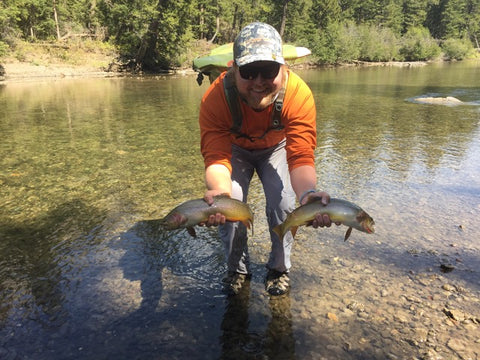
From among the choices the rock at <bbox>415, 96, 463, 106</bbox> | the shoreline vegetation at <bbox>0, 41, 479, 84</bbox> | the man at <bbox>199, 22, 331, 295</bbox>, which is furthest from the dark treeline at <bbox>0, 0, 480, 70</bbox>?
the man at <bbox>199, 22, 331, 295</bbox>

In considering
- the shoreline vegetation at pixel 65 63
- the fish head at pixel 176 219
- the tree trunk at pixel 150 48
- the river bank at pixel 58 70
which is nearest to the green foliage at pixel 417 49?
the shoreline vegetation at pixel 65 63

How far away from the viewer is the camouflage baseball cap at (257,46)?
3008 millimetres

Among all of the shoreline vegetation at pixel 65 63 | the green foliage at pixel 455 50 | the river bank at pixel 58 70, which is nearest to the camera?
the river bank at pixel 58 70

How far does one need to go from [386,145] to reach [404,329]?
7650 mm

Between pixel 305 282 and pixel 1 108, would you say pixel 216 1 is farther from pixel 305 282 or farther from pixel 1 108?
pixel 305 282

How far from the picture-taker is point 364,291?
391 cm

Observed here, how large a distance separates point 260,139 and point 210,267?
5.88 feet

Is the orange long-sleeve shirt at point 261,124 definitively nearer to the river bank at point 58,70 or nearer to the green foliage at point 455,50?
the river bank at point 58,70

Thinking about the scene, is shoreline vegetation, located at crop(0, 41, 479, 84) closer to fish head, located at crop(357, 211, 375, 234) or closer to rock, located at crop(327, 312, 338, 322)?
rock, located at crop(327, 312, 338, 322)

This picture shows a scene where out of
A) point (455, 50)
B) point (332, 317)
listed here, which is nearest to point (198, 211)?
point (332, 317)

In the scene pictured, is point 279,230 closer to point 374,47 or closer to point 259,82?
point 259,82

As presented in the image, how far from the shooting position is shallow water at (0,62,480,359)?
10.6 ft

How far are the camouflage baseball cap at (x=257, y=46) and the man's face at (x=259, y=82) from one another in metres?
0.08

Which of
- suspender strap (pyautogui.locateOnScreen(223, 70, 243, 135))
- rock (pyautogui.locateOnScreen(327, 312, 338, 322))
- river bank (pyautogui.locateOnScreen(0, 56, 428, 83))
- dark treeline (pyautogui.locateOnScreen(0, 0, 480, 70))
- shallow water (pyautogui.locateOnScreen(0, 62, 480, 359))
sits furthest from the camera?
dark treeline (pyautogui.locateOnScreen(0, 0, 480, 70))
